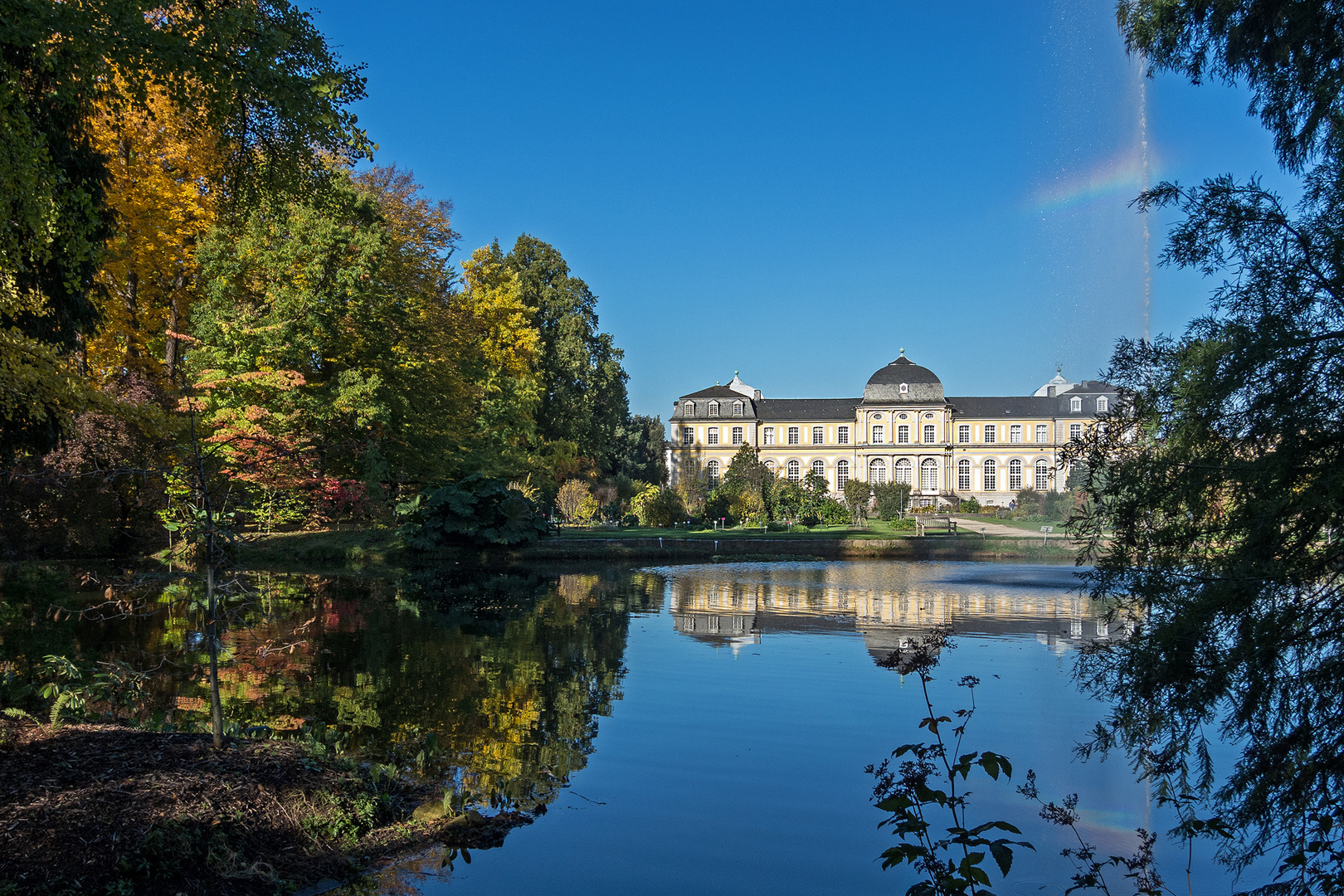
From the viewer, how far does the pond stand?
4.88 meters

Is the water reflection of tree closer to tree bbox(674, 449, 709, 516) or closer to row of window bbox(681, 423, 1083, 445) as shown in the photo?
tree bbox(674, 449, 709, 516)

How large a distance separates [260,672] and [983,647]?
7997 mm

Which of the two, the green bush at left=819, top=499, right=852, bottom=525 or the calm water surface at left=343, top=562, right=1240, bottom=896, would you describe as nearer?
the calm water surface at left=343, top=562, right=1240, bottom=896

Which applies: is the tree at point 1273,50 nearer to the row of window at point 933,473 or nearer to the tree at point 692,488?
the tree at point 692,488

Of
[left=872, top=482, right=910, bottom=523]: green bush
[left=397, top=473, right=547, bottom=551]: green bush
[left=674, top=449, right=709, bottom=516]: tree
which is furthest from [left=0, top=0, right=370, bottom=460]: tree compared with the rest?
[left=872, top=482, right=910, bottom=523]: green bush

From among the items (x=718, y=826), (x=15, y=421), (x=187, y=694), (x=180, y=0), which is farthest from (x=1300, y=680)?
(x=15, y=421)

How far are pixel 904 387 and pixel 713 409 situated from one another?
44.5 ft

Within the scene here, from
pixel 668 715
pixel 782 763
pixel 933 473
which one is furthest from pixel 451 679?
pixel 933 473

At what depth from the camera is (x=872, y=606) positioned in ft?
48.3

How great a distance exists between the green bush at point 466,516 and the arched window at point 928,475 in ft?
151

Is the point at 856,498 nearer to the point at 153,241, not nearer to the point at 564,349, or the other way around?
the point at 564,349

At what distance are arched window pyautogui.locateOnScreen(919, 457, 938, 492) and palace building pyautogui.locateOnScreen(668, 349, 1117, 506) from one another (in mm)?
58

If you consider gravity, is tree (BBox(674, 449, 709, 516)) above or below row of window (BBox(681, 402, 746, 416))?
below

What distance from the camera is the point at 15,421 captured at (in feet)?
26.9
